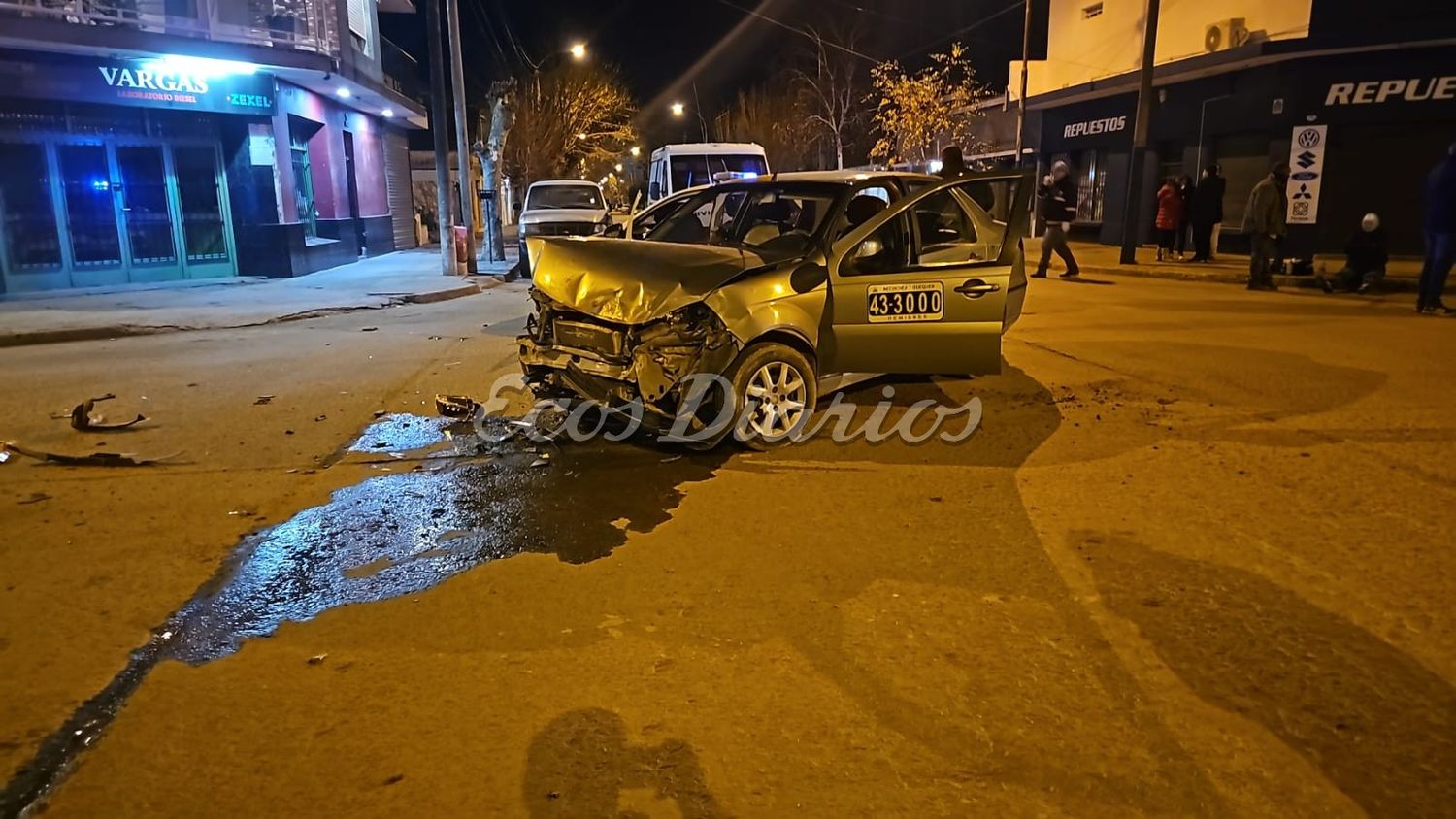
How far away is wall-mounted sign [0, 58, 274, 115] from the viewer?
15.9 m

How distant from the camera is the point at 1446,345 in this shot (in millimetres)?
10234

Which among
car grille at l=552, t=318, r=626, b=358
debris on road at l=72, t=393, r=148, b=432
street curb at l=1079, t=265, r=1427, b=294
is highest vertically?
car grille at l=552, t=318, r=626, b=358

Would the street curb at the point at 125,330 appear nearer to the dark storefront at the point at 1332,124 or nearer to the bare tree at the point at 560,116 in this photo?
the dark storefront at the point at 1332,124

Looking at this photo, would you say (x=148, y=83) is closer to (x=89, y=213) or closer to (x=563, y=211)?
(x=89, y=213)

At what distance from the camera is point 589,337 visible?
6.37m

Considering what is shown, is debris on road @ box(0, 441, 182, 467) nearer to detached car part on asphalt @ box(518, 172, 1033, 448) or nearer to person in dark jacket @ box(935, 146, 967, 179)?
detached car part on asphalt @ box(518, 172, 1033, 448)

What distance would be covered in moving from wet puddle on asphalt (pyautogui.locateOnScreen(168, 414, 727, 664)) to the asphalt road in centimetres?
3

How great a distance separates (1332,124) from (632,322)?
20.6 meters

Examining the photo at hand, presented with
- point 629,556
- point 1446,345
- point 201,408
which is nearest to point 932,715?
point 629,556

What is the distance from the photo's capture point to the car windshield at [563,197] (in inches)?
855

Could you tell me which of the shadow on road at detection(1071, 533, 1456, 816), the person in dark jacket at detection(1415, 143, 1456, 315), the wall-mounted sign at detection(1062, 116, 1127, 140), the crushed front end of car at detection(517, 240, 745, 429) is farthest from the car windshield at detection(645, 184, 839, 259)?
the wall-mounted sign at detection(1062, 116, 1127, 140)

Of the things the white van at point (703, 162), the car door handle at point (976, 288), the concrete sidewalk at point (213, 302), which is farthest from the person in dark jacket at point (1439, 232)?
the concrete sidewalk at point (213, 302)

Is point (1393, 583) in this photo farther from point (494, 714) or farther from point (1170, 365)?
point (1170, 365)

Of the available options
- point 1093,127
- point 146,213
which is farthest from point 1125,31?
point 146,213
